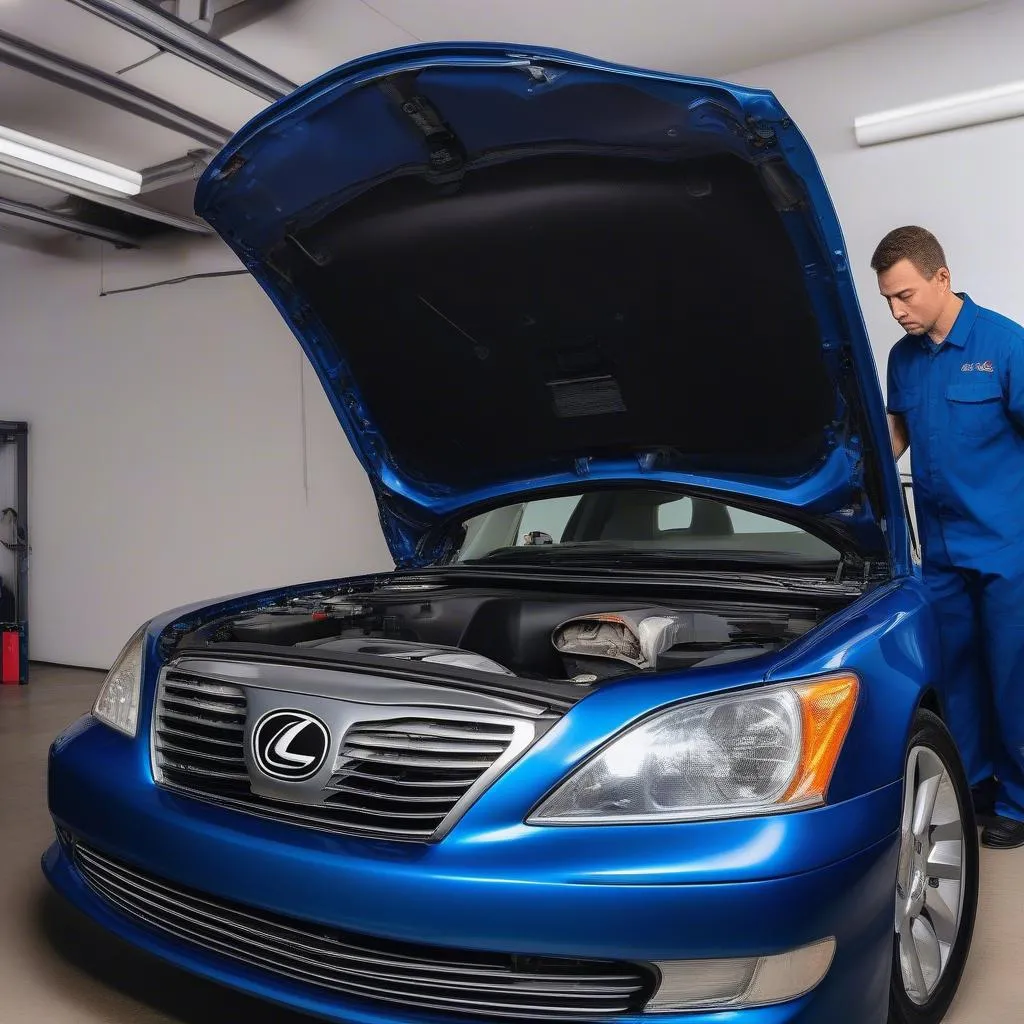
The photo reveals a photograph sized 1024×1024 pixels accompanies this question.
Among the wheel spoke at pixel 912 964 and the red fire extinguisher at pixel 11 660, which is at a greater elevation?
the wheel spoke at pixel 912 964

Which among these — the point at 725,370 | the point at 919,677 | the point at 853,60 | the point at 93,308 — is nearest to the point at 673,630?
the point at 919,677

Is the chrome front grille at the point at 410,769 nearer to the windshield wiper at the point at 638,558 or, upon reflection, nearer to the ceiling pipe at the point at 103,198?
the windshield wiper at the point at 638,558

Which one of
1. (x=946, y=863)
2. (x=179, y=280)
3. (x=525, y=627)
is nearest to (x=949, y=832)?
(x=946, y=863)

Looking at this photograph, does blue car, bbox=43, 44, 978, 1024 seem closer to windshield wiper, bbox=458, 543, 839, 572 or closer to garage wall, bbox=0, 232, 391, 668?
windshield wiper, bbox=458, 543, 839, 572

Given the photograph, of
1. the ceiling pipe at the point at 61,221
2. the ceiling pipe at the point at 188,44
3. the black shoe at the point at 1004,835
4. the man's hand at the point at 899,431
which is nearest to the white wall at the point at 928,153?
the man's hand at the point at 899,431

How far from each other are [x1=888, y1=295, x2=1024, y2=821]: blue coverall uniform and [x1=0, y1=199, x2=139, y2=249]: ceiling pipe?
202 inches

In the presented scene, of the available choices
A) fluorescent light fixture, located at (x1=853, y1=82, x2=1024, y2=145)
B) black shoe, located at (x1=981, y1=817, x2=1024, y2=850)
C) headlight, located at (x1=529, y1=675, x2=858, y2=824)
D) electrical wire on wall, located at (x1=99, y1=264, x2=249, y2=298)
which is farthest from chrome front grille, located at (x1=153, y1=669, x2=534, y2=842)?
electrical wire on wall, located at (x1=99, y1=264, x2=249, y2=298)

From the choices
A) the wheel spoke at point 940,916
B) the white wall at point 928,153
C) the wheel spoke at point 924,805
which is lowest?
the wheel spoke at point 940,916

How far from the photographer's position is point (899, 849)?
1457 mm

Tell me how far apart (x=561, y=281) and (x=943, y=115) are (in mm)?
2277

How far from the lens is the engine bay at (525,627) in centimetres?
190

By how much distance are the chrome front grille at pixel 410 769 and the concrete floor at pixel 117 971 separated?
0.61 metres

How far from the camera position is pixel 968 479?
252 cm

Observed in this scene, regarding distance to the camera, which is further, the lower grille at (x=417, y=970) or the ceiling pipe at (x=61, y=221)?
the ceiling pipe at (x=61, y=221)
